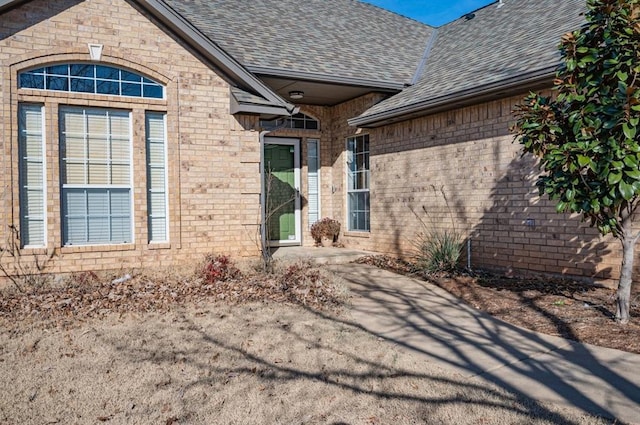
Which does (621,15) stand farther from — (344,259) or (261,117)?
(344,259)

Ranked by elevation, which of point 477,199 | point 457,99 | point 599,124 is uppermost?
point 457,99

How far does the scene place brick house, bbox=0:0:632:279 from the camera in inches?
300

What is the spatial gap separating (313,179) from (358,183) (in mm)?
1181

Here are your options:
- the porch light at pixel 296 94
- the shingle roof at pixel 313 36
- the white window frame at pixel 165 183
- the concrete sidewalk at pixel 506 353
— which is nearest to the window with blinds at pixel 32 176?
the white window frame at pixel 165 183

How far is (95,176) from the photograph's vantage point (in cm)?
799

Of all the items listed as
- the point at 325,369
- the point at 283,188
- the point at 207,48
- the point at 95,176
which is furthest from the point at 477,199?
the point at 95,176

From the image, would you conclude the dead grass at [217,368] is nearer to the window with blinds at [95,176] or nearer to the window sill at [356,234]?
the window with blinds at [95,176]

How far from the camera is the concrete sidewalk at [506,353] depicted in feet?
12.8

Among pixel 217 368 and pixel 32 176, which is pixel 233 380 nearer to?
pixel 217 368

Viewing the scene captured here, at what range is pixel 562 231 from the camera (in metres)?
7.83

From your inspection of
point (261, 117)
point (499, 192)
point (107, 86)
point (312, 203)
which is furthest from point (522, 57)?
point (107, 86)

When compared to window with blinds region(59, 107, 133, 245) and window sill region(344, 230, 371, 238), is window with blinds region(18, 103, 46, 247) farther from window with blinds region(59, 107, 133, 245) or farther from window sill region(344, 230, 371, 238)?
window sill region(344, 230, 371, 238)

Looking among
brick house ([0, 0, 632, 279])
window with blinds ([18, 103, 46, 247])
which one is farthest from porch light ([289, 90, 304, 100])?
window with blinds ([18, 103, 46, 247])

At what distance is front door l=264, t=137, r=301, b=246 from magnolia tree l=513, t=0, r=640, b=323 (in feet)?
23.1
